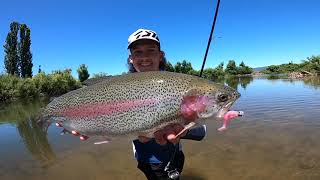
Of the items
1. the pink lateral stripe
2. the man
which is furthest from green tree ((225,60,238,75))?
the pink lateral stripe

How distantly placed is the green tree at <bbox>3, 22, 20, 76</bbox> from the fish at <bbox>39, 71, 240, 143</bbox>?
66.9 metres

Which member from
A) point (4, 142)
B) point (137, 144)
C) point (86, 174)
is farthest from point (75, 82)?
point (137, 144)

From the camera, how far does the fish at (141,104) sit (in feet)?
11.2

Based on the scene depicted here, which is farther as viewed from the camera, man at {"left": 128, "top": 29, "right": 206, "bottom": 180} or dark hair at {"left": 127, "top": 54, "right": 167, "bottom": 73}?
dark hair at {"left": 127, "top": 54, "right": 167, "bottom": 73}

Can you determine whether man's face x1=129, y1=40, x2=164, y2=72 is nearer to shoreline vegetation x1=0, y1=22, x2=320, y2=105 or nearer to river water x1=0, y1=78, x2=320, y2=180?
river water x1=0, y1=78, x2=320, y2=180

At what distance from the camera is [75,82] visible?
189ft

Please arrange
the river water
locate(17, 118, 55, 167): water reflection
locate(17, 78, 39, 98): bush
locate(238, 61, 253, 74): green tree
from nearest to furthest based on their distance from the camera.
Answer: the river water → locate(17, 118, 55, 167): water reflection → locate(17, 78, 39, 98): bush → locate(238, 61, 253, 74): green tree

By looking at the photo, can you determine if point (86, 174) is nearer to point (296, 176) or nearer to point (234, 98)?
point (296, 176)

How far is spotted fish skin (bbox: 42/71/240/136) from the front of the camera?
3.42 metres

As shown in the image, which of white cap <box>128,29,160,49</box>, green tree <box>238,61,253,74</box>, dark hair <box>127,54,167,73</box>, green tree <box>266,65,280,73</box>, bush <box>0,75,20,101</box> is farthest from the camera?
green tree <box>238,61,253,74</box>

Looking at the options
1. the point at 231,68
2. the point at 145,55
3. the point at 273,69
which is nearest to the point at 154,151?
the point at 145,55

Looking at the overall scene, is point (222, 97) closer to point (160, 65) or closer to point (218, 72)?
point (160, 65)

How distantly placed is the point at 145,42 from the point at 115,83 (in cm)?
88

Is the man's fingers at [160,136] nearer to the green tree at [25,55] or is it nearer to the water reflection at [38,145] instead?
the water reflection at [38,145]
